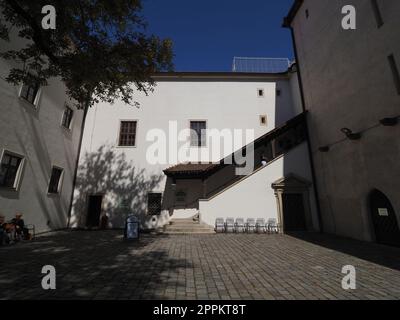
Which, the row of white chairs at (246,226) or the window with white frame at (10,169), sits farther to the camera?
the row of white chairs at (246,226)

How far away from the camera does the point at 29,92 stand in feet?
35.0

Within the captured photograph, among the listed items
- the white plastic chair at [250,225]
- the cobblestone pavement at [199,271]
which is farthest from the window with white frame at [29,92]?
the white plastic chair at [250,225]

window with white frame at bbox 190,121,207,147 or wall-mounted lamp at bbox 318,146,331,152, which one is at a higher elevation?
window with white frame at bbox 190,121,207,147

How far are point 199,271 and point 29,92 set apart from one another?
40.3ft

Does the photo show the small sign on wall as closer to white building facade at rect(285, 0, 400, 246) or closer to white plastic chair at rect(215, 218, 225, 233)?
white building facade at rect(285, 0, 400, 246)

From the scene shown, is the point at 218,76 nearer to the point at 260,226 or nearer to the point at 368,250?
the point at 260,226

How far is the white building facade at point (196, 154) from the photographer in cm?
1269

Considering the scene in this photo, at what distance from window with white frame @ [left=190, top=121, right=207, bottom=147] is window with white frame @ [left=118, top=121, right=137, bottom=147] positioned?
14.8ft

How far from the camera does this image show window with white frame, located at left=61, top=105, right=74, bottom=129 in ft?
44.8

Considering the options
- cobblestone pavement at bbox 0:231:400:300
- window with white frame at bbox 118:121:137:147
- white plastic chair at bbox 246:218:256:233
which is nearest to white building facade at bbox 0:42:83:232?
cobblestone pavement at bbox 0:231:400:300

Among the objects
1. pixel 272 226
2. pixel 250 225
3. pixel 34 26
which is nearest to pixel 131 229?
pixel 250 225

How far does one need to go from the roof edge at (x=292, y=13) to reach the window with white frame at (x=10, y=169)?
748 inches

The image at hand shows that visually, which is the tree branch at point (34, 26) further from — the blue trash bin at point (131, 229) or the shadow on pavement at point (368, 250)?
the shadow on pavement at point (368, 250)
